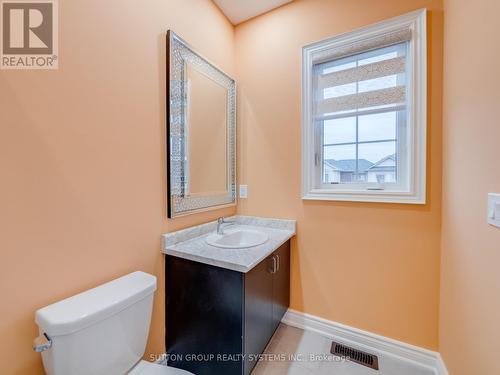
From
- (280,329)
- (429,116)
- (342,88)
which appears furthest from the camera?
(280,329)

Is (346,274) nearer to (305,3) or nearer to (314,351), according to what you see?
(314,351)

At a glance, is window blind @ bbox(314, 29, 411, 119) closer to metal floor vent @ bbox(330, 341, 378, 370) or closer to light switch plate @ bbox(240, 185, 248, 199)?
light switch plate @ bbox(240, 185, 248, 199)

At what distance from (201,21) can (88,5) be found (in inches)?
33.9

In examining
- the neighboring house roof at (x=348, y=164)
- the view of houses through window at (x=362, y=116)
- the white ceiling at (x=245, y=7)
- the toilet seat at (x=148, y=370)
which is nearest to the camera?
the toilet seat at (x=148, y=370)

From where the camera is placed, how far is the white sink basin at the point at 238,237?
156 centimetres

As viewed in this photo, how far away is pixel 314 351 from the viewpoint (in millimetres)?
1531

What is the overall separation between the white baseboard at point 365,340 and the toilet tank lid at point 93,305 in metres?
1.30

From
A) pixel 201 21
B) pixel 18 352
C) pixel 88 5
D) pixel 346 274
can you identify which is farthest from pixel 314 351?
pixel 201 21

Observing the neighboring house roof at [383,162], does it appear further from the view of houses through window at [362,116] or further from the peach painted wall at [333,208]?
the peach painted wall at [333,208]

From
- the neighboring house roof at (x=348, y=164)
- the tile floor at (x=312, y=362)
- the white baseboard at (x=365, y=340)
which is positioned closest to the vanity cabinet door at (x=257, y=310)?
the tile floor at (x=312, y=362)

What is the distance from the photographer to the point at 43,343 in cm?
76

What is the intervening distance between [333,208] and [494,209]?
2.92ft

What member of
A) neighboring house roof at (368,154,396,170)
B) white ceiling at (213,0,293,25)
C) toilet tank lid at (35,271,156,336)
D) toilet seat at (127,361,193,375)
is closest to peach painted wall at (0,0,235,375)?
toilet tank lid at (35,271,156,336)

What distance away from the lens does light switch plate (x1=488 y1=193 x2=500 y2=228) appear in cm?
78
